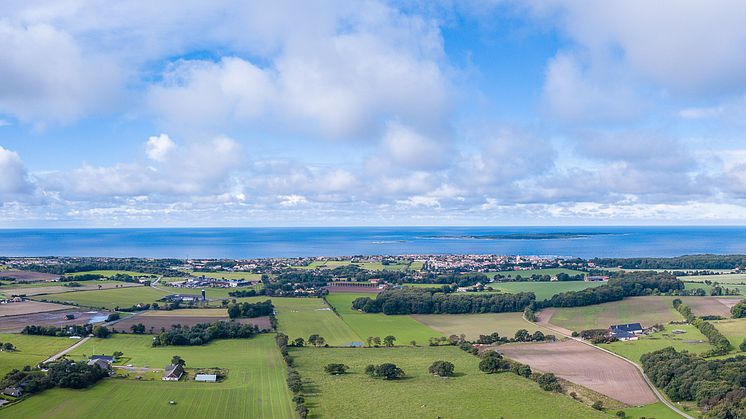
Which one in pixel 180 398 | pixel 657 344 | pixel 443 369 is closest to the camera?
pixel 180 398

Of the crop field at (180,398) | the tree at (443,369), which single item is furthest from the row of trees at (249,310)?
the tree at (443,369)

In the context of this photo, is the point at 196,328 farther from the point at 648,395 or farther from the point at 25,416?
the point at 648,395

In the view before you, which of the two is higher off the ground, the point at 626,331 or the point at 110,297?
the point at 626,331

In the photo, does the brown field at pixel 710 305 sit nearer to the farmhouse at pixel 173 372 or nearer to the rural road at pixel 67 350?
the farmhouse at pixel 173 372

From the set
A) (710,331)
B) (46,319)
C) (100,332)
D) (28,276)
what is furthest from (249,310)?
(28,276)

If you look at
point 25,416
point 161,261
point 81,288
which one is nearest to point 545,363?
point 25,416

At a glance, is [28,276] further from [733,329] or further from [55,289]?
[733,329]

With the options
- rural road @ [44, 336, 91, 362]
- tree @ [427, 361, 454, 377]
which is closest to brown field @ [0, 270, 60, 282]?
rural road @ [44, 336, 91, 362]
